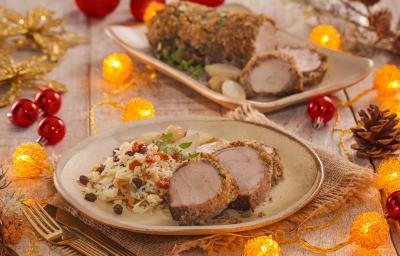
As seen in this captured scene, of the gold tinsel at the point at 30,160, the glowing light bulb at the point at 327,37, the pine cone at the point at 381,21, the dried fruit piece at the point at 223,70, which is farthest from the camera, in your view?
the glowing light bulb at the point at 327,37

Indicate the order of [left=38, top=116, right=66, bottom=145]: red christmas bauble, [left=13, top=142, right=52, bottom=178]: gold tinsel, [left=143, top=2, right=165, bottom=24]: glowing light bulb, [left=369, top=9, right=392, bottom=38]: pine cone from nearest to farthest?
[left=13, top=142, right=52, bottom=178]: gold tinsel, [left=38, top=116, right=66, bottom=145]: red christmas bauble, [left=369, top=9, right=392, bottom=38]: pine cone, [left=143, top=2, right=165, bottom=24]: glowing light bulb

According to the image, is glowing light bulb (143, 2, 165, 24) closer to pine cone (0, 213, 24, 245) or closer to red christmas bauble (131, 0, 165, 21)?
red christmas bauble (131, 0, 165, 21)

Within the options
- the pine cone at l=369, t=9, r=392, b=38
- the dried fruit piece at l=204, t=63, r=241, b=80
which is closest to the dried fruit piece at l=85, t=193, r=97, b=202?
the dried fruit piece at l=204, t=63, r=241, b=80

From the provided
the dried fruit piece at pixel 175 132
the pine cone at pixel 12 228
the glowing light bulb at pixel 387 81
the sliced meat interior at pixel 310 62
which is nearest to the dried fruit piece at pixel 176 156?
the dried fruit piece at pixel 175 132

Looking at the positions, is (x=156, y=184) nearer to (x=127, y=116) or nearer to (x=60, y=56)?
(x=127, y=116)

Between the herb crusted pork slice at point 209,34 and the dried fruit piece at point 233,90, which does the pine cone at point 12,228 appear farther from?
the herb crusted pork slice at point 209,34

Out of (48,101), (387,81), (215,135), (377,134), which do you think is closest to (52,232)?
(215,135)

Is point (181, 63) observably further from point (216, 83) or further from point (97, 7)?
point (97, 7)

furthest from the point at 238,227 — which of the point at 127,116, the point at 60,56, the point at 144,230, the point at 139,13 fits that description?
the point at 139,13
